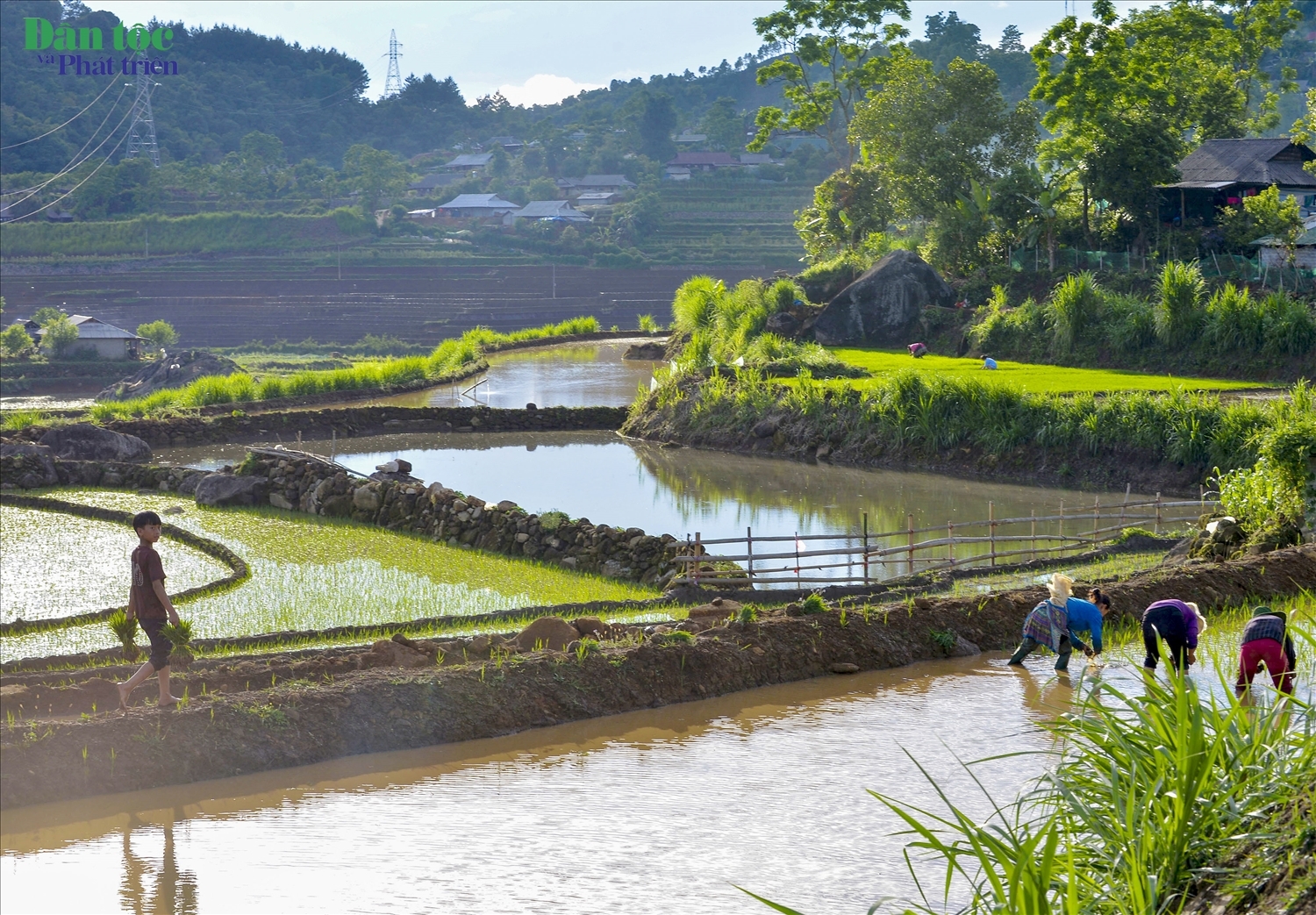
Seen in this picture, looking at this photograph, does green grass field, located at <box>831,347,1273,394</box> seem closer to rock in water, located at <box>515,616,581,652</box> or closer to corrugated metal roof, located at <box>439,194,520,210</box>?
rock in water, located at <box>515,616,581,652</box>

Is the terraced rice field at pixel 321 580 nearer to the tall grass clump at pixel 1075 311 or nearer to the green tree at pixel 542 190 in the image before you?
the tall grass clump at pixel 1075 311

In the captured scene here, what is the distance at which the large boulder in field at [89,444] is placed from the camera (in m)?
24.5

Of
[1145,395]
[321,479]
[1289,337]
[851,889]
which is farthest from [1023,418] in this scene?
[851,889]

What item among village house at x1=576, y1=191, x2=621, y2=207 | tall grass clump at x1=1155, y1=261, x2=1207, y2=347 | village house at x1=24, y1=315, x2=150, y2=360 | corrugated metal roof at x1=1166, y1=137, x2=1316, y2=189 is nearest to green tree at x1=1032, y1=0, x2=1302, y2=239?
corrugated metal roof at x1=1166, y1=137, x2=1316, y2=189

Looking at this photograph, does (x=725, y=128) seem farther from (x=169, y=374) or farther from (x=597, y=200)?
(x=169, y=374)

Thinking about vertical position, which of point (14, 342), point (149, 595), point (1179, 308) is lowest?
point (149, 595)

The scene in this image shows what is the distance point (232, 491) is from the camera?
810 inches

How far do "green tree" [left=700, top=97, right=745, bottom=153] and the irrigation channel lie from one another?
9939 centimetres

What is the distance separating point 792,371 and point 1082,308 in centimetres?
731

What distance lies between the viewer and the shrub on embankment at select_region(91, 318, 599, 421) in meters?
31.7

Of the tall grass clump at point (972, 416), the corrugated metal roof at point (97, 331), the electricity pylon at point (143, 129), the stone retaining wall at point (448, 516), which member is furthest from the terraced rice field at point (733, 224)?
the stone retaining wall at point (448, 516)

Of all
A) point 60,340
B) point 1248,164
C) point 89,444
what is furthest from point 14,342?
point 1248,164

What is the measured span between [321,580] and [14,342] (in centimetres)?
4288

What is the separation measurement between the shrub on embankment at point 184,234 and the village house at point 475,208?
1263cm
